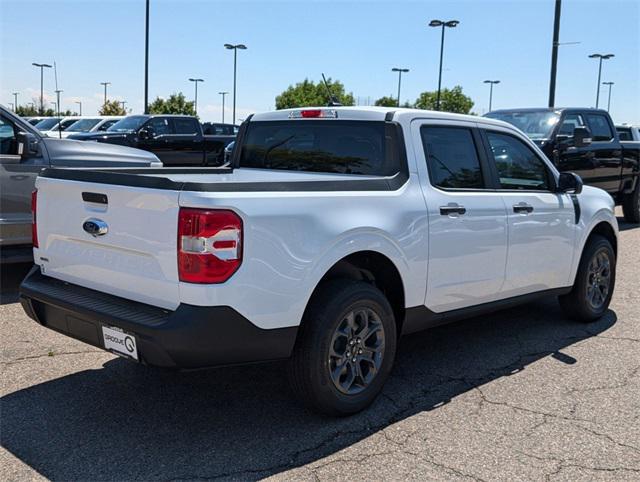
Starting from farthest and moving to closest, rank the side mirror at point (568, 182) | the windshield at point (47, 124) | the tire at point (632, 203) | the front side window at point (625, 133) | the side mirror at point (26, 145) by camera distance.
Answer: the windshield at point (47, 124) → the front side window at point (625, 133) → the tire at point (632, 203) → the side mirror at point (26, 145) → the side mirror at point (568, 182)

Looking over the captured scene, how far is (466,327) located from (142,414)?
3017 millimetres

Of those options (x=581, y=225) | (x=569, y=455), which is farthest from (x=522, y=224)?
(x=569, y=455)

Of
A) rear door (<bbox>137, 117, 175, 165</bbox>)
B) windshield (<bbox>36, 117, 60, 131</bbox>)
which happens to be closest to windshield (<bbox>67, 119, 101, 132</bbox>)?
windshield (<bbox>36, 117, 60, 131</bbox>)

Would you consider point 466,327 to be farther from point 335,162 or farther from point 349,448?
point 349,448

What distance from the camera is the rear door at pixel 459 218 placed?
170 inches

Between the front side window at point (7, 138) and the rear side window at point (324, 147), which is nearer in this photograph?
the rear side window at point (324, 147)

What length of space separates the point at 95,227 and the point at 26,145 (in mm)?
3977

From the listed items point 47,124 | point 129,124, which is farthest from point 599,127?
point 47,124

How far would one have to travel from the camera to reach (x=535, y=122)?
10.9 m

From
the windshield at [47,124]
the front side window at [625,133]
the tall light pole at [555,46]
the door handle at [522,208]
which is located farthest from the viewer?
the windshield at [47,124]

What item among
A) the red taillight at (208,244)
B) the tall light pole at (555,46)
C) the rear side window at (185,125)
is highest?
the tall light pole at (555,46)

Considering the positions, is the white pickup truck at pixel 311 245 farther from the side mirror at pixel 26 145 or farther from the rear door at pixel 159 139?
the rear door at pixel 159 139

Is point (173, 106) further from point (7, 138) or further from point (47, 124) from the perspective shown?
point (7, 138)

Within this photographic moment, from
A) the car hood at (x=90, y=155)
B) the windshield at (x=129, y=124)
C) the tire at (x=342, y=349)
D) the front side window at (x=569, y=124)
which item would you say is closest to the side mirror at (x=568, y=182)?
the tire at (x=342, y=349)
